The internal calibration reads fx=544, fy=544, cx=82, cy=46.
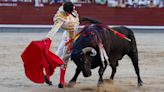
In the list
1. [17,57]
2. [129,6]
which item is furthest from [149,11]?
[17,57]

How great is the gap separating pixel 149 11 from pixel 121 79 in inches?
467

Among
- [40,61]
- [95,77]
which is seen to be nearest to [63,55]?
[40,61]

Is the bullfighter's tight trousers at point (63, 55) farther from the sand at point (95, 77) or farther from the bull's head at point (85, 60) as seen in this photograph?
the bull's head at point (85, 60)

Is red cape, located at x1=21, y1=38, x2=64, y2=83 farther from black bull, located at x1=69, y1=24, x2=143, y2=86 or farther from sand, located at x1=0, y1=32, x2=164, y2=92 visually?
black bull, located at x1=69, y1=24, x2=143, y2=86

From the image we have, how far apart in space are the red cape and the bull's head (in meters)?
0.62

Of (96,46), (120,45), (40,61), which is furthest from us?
(120,45)

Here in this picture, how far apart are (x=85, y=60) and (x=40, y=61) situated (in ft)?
2.78

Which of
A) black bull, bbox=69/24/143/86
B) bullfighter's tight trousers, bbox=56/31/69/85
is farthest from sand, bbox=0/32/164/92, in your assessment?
black bull, bbox=69/24/143/86

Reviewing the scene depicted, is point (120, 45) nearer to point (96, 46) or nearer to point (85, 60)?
point (96, 46)

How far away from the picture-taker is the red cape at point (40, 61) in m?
6.57

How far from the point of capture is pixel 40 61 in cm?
659

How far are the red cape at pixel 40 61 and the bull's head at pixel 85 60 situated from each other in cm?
62

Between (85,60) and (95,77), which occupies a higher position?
(85,60)

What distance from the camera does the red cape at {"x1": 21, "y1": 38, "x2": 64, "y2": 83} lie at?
657 cm
